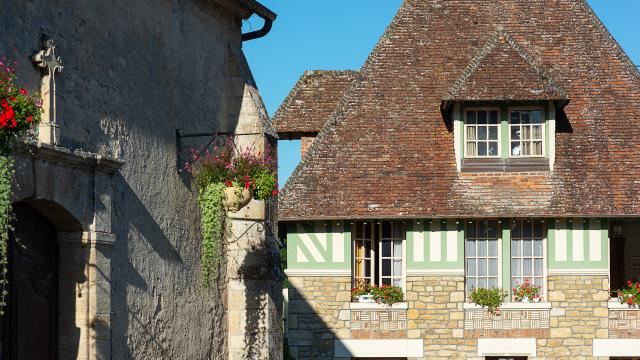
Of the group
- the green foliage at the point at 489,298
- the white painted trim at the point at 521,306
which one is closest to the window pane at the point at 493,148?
the green foliage at the point at 489,298

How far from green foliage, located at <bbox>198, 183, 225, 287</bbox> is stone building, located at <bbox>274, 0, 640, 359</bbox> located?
721 centimetres

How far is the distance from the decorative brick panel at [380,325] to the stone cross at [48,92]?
11032 millimetres

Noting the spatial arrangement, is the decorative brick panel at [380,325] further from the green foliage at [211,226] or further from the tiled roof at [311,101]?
the green foliage at [211,226]

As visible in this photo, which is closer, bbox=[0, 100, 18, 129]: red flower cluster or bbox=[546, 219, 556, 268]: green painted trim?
bbox=[0, 100, 18, 129]: red flower cluster

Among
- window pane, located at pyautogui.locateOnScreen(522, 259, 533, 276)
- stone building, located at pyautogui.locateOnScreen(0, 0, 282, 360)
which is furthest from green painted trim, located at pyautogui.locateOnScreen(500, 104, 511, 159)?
stone building, located at pyautogui.locateOnScreen(0, 0, 282, 360)

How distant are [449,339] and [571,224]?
275 cm

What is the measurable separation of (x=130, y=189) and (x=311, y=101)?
40.4 feet

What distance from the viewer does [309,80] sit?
2239 centimetres

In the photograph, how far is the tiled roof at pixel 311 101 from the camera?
850 inches

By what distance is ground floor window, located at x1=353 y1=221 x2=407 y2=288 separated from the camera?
63.3 ft

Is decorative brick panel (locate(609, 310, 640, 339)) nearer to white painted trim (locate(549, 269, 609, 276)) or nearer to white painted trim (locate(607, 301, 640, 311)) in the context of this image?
white painted trim (locate(607, 301, 640, 311))

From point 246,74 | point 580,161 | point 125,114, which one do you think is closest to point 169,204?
point 125,114

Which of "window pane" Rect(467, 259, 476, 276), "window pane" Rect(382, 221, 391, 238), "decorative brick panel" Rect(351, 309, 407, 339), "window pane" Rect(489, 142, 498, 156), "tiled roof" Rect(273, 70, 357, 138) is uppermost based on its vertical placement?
"tiled roof" Rect(273, 70, 357, 138)

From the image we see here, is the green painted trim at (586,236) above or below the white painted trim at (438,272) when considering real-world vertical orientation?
above
